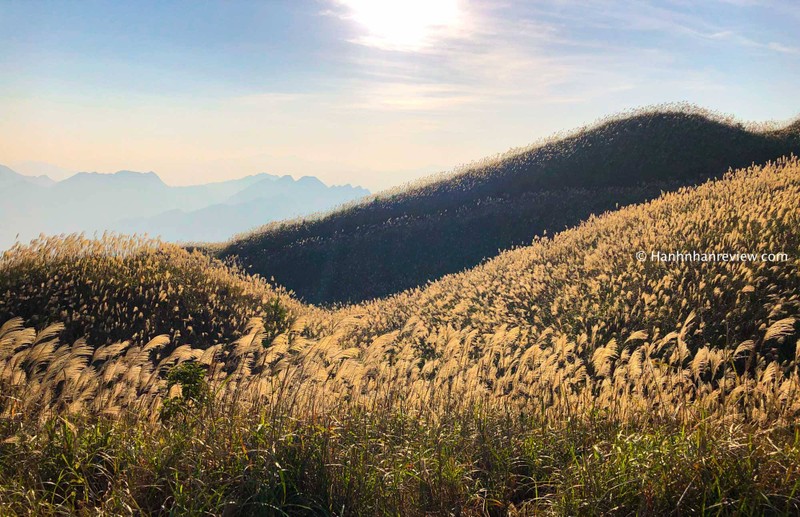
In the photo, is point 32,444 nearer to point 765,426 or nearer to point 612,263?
Result: point 765,426

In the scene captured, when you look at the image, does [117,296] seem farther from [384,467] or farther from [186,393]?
[384,467]

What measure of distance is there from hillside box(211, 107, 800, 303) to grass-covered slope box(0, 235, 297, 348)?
1107cm

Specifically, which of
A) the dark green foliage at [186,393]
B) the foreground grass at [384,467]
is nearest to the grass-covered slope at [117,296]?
the dark green foliage at [186,393]

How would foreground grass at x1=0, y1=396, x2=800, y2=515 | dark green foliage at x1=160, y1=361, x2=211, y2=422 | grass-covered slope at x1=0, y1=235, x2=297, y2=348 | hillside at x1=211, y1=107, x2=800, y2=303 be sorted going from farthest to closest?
hillside at x1=211, y1=107, x2=800, y2=303 → grass-covered slope at x1=0, y1=235, x2=297, y2=348 → dark green foliage at x1=160, y1=361, x2=211, y2=422 → foreground grass at x1=0, y1=396, x2=800, y2=515

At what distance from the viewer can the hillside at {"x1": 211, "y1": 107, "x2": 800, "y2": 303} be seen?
26000 millimetres

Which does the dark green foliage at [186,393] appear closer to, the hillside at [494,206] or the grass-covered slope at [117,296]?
the grass-covered slope at [117,296]

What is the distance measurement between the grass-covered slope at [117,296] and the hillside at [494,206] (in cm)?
1107

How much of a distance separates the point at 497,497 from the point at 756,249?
23.9 feet

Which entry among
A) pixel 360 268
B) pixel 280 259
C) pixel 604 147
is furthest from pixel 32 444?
pixel 604 147

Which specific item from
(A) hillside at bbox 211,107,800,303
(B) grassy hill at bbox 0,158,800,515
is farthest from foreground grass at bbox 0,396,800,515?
(A) hillside at bbox 211,107,800,303

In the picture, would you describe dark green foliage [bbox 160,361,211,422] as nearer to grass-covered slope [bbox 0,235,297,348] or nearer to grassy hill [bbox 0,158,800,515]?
grassy hill [bbox 0,158,800,515]

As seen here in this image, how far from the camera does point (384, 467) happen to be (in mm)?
4281

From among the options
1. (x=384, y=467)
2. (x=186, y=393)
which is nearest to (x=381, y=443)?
(x=384, y=467)

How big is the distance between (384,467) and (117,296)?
32.4ft
